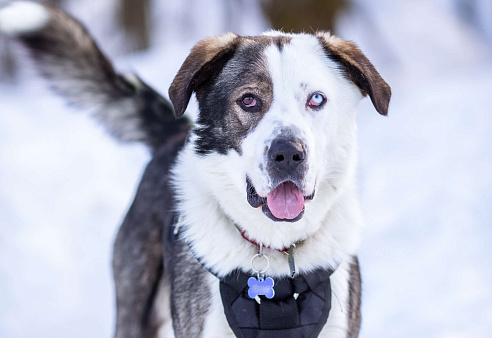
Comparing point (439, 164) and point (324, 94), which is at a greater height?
point (439, 164)

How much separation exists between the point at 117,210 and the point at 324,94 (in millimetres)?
3467

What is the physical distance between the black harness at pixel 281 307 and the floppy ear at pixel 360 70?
79 centimetres

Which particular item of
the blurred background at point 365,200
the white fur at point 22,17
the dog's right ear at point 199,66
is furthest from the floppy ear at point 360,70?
the white fur at point 22,17

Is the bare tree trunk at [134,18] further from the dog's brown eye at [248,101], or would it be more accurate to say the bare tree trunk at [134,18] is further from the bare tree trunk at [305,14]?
the dog's brown eye at [248,101]

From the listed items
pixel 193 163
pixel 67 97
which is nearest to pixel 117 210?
pixel 67 97

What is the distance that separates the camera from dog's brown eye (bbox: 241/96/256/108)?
242cm

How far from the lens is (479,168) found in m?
5.45

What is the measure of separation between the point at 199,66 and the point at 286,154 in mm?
574

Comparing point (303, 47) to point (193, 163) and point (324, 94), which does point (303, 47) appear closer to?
point (324, 94)

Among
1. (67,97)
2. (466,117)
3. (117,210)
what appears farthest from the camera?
(466,117)

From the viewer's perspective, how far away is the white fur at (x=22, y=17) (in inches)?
131

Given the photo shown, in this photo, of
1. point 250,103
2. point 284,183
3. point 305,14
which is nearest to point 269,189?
point 284,183

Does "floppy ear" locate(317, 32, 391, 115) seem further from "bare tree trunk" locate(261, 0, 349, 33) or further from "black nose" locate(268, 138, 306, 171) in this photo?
"bare tree trunk" locate(261, 0, 349, 33)

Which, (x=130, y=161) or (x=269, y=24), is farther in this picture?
(x=269, y=24)
